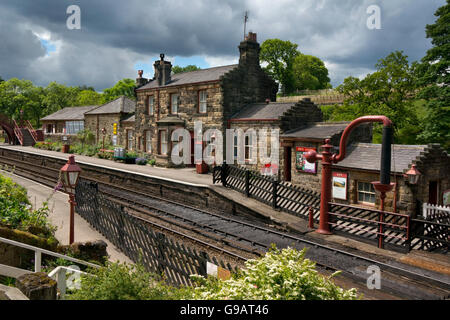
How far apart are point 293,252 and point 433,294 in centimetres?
441

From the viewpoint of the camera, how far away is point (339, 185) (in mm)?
15898

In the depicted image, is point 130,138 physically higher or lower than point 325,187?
higher

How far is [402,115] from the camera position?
2623cm

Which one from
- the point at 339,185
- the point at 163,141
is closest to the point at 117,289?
the point at 339,185

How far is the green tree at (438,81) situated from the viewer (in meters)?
22.2

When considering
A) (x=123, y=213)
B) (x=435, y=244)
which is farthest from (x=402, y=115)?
(x=123, y=213)

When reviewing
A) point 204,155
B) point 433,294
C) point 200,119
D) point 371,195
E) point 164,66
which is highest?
point 164,66

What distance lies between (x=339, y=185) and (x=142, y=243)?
9820mm

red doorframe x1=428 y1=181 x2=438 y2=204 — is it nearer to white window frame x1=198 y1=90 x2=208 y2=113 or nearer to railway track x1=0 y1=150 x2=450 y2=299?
railway track x1=0 y1=150 x2=450 y2=299

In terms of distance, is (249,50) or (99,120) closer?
(249,50)

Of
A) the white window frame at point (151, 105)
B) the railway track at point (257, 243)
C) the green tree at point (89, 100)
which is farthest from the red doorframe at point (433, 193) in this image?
the green tree at point (89, 100)

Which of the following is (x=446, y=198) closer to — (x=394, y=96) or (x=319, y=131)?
(x=319, y=131)
